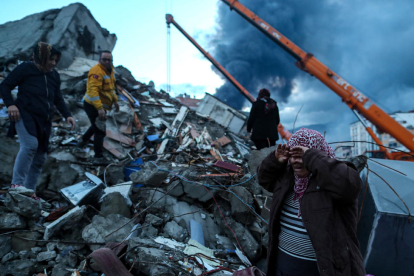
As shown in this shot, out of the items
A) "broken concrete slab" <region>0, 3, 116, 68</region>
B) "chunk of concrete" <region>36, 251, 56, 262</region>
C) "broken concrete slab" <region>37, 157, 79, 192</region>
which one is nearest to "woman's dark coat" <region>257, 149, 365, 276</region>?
"chunk of concrete" <region>36, 251, 56, 262</region>

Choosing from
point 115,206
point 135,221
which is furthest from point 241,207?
point 115,206

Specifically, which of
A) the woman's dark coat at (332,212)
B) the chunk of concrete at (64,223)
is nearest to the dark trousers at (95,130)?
the chunk of concrete at (64,223)

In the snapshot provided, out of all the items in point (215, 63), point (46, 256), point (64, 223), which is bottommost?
point (46, 256)

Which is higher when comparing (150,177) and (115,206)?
(150,177)

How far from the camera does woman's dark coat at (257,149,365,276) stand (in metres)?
1.32

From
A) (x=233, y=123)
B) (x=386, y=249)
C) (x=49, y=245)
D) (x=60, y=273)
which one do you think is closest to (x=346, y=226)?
(x=386, y=249)

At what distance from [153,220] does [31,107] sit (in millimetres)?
2243

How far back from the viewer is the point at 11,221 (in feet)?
8.61

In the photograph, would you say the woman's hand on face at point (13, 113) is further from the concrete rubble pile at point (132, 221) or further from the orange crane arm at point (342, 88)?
the orange crane arm at point (342, 88)

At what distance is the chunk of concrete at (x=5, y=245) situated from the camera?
7.88ft

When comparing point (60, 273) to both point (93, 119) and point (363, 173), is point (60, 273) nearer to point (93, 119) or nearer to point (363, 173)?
point (93, 119)

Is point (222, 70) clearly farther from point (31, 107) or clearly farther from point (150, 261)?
point (150, 261)

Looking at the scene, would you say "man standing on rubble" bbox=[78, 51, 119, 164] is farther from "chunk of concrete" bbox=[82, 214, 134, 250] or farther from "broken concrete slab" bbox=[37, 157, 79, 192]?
"chunk of concrete" bbox=[82, 214, 134, 250]

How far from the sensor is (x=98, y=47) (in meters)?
12.4
